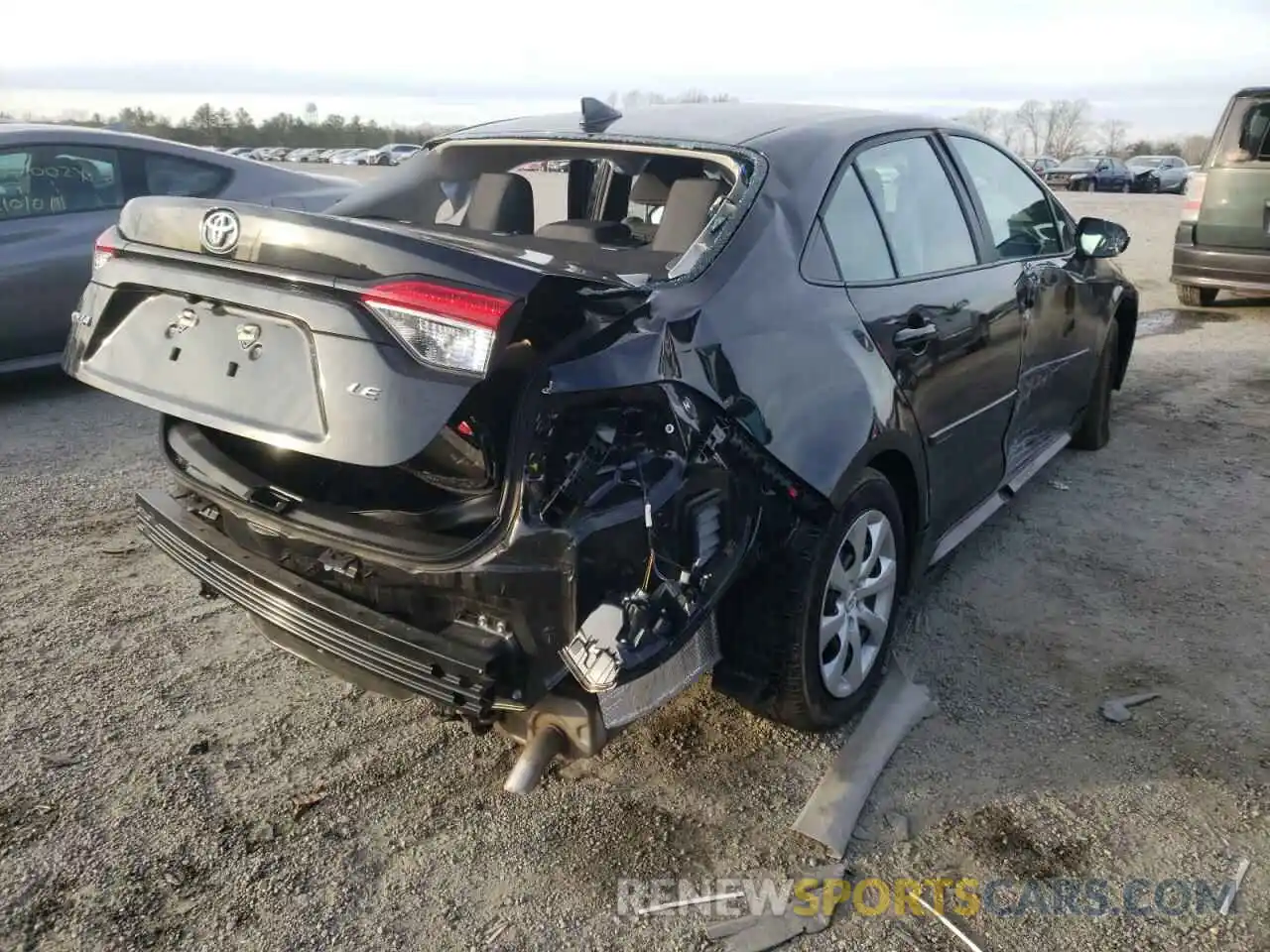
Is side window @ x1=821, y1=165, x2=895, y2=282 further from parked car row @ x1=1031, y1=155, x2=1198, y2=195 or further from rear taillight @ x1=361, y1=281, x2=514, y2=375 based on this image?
parked car row @ x1=1031, y1=155, x2=1198, y2=195

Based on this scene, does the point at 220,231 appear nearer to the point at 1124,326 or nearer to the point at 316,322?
the point at 316,322

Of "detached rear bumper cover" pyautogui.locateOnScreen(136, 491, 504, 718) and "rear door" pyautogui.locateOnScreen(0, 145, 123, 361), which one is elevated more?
"rear door" pyautogui.locateOnScreen(0, 145, 123, 361)

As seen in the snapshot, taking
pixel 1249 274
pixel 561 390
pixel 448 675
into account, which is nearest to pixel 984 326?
pixel 561 390

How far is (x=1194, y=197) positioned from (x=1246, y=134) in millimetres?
658

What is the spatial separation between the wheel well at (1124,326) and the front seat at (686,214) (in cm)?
349

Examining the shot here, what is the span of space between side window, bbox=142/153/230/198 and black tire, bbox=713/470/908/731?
214 inches

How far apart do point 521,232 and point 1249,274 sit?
8.01 metres

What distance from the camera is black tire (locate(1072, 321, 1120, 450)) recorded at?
542 cm

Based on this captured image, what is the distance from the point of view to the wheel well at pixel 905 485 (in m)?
3.05

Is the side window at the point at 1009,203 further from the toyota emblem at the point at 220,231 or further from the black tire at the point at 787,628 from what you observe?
the toyota emblem at the point at 220,231

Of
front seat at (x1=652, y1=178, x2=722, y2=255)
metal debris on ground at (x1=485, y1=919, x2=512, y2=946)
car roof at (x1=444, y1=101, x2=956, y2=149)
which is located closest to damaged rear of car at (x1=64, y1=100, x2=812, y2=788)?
front seat at (x1=652, y1=178, x2=722, y2=255)

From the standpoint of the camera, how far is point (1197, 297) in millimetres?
10242

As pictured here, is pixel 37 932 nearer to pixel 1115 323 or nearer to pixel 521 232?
pixel 521 232

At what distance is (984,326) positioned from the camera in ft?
11.9
